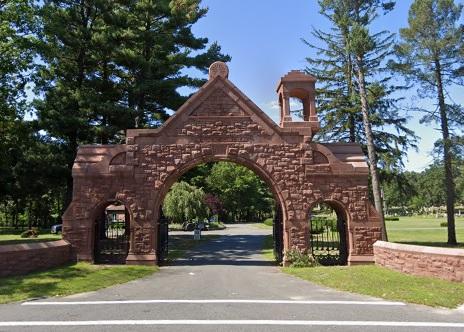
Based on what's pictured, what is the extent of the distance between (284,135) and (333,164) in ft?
7.39

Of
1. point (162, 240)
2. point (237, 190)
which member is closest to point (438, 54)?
point (162, 240)

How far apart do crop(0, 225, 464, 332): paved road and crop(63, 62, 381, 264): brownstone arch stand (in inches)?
183

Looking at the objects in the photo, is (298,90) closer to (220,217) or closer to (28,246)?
(28,246)

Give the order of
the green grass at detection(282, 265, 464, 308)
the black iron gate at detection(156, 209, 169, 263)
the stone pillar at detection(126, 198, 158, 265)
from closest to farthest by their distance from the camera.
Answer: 1. the green grass at detection(282, 265, 464, 308)
2. the stone pillar at detection(126, 198, 158, 265)
3. the black iron gate at detection(156, 209, 169, 263)

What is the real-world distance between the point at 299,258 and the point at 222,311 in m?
8.55

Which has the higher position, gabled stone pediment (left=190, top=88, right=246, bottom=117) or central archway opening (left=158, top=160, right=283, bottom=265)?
gabled stone pediment (left=190, top=88, right=246, bottom=117)

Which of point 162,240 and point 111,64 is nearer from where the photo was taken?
point 162,240

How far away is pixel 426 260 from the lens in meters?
12.6

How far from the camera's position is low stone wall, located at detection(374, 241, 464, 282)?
37.9 ft

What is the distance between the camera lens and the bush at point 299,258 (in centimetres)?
1655

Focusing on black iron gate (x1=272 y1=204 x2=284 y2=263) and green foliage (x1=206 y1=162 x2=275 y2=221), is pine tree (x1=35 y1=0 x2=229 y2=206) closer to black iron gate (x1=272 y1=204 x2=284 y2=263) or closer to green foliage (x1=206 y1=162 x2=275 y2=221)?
black iron gate (x1=272 y1=204 x2=284 y2=263)

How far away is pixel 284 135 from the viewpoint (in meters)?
17.5

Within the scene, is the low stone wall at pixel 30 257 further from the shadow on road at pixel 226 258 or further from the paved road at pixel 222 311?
the shadow on road at pixel 226 258

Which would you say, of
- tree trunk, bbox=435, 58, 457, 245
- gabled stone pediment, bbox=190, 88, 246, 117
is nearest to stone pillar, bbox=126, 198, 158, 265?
gabled stone pediment, bbox=190, 88, 246, 117
